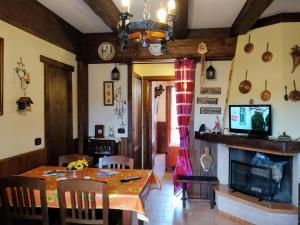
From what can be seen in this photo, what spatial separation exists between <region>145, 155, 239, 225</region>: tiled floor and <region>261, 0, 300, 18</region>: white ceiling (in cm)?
269

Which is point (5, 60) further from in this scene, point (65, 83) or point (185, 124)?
point (185, 124)

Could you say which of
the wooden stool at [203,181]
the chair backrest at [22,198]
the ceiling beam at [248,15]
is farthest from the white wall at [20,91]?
the ceiling beam at [248,15]

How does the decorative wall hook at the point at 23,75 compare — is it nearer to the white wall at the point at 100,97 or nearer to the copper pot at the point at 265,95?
the white wall at the point at 100,97

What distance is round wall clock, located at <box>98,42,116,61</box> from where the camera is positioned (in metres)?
4.31

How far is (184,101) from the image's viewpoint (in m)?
4.16

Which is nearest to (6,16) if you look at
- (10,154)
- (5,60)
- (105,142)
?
(5,60)

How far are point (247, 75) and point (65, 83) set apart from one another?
8.71 ft

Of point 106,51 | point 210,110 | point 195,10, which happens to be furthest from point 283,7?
point 106,51

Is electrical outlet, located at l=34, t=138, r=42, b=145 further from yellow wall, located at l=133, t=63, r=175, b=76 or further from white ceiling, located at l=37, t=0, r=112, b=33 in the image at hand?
Result: yellow wall, located at l=133, t=63, r=175, b=76

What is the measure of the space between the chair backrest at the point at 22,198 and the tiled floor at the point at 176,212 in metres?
1.67

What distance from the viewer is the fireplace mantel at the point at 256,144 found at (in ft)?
9.84

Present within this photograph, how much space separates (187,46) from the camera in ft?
13.5

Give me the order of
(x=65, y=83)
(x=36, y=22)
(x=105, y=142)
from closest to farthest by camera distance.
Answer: (x=36, y=22) → (x=65, y=83) → (x=105, y=142)

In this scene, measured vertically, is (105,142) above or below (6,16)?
below
